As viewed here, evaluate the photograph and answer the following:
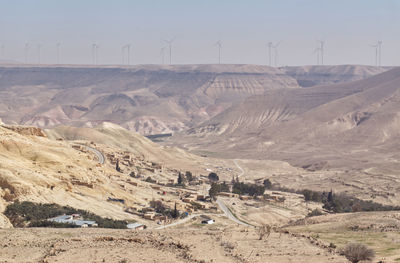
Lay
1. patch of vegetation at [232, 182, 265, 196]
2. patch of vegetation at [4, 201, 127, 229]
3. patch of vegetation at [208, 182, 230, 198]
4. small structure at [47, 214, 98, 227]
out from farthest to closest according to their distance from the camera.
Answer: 1. patch of vegetation at [232, 182, 265, 196]
2. patch of vegetation at [208, 182, 230, 198]
3. small structure at [47, 214, 98, 227]
4. patch of vegetation at [4, 201, 127, 229]

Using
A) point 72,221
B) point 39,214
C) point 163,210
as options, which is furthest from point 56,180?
point 72,221

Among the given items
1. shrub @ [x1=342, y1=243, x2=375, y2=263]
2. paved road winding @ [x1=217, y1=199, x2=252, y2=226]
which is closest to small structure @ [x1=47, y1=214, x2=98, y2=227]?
paved road winding @ [x1=217, y1=199, x2=252, y2=226]

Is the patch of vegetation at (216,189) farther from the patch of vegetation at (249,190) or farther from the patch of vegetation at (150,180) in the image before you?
the patch of vegetation at (150,180)

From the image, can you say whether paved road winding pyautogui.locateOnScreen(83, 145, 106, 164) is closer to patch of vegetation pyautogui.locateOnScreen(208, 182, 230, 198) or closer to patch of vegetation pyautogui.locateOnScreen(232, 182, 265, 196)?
patch of vegetation pyautogui.locateOnScreen(208, 182, 230, 198)

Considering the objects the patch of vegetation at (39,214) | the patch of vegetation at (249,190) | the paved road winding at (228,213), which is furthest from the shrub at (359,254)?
the patch of vegetation at (249,190)

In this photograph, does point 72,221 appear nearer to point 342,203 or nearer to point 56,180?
point 56,180

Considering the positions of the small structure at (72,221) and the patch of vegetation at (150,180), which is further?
the patch of vegetation at (150,180)

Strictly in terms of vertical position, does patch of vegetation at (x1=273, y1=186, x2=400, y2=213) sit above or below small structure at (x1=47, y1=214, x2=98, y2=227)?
below

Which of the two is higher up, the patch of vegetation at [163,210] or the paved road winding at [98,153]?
the paved road winding at [98,153]

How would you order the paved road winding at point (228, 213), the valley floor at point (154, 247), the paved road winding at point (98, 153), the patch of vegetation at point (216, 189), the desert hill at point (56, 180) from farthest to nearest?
the paved road winding at point (98, 153), the patch of vegetation at point (216, 189), the paved road winding at point (228, 213), the desert hill at point (56, 180), the valley floor at point (154, 247)
